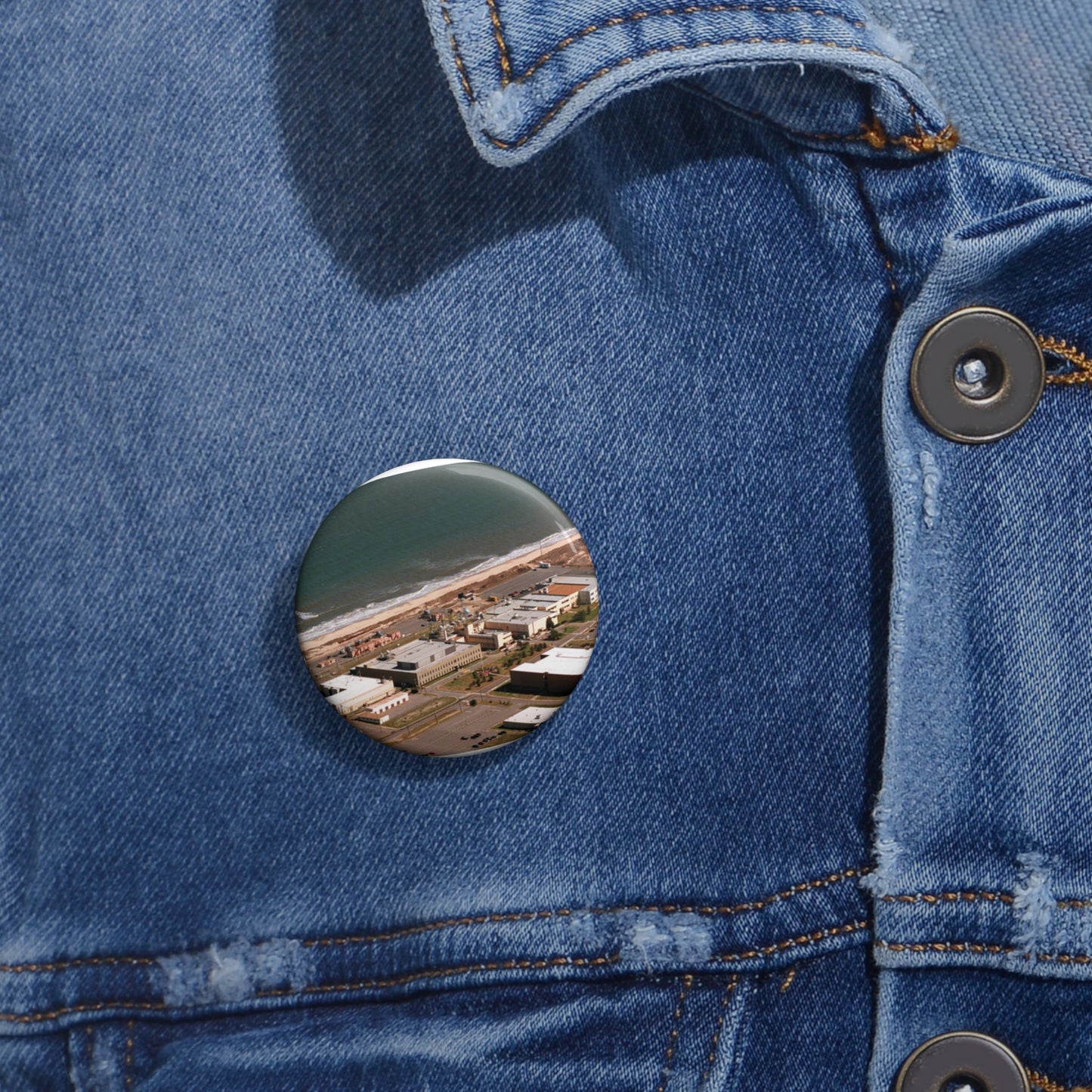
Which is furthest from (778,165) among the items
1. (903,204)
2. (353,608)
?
(353,608)

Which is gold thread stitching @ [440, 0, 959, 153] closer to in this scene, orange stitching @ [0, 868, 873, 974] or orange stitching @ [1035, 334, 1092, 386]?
orange stitching @ [1035, 334, 1092, 386]

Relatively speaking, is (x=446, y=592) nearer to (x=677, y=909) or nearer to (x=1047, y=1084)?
(x=677, y=909)

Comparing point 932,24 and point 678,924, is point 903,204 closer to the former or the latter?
point 932,24

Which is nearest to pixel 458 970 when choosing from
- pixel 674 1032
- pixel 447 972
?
pixel 447 972

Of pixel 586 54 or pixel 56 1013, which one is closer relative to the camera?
pixel 586 54

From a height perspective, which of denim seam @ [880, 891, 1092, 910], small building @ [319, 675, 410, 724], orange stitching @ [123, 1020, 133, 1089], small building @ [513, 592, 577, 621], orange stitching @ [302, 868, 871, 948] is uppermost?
small building @ [513, 592, 577, 621]

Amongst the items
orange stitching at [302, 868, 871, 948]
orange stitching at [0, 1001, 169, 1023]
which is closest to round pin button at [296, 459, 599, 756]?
orange stitching at [302, 868, 871, 948]
